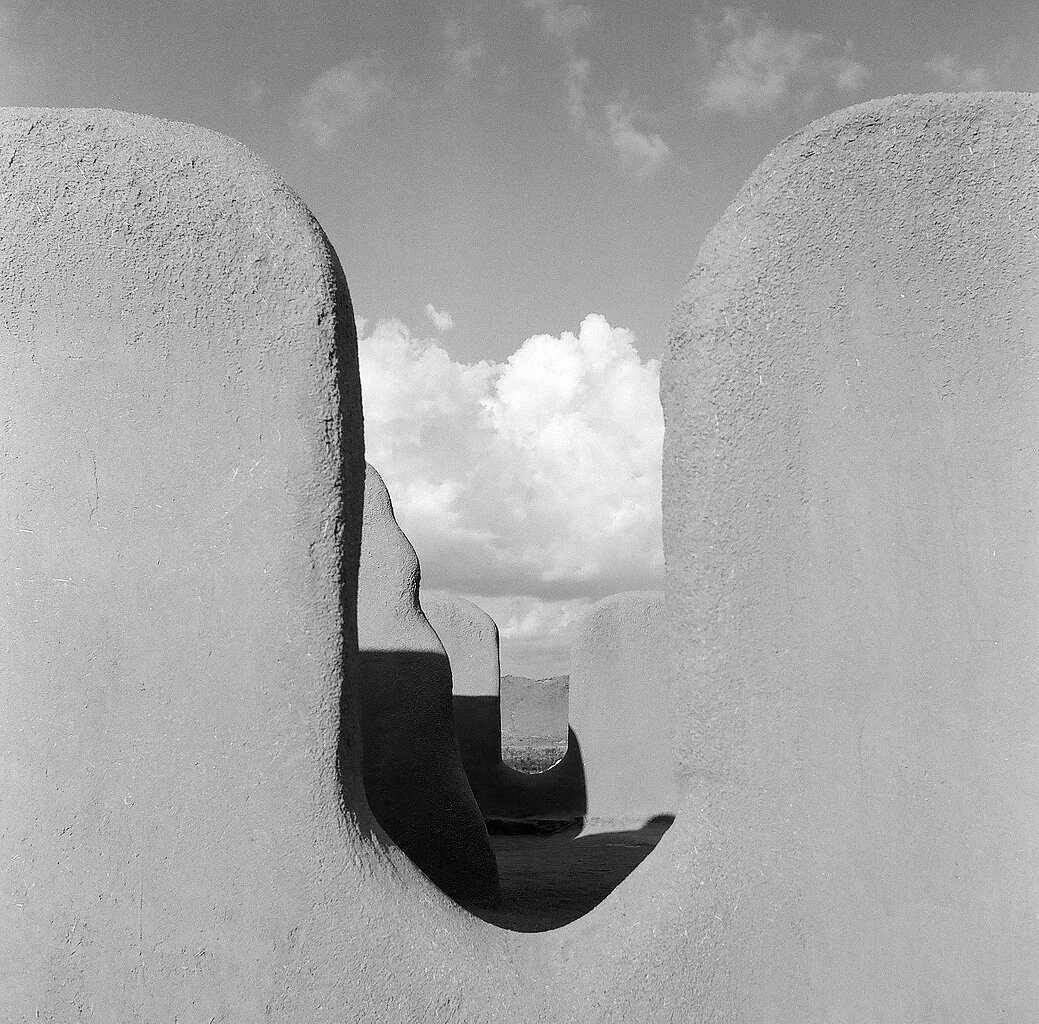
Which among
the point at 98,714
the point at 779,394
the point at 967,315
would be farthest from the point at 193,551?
the point at 967,315

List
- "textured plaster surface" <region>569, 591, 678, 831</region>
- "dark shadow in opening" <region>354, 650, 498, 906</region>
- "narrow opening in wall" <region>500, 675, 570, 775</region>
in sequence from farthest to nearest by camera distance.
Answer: "narrow opening in wall" <region>500, 675, 570, 775</region> < "textured plaster surface" <region>569, 591, 678, 831</region> < "dark shadow in opening" <region>354, 650, 498, 906</region>

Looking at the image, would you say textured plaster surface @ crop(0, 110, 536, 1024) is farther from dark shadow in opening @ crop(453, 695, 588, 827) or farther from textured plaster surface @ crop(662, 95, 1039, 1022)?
dark shadow in opening @ crop(453, 695, 588, 827)

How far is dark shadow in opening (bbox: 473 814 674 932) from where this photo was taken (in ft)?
16.3

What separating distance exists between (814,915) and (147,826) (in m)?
1.66

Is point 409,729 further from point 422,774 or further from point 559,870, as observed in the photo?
point 559,870

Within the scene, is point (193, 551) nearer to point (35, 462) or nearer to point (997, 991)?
→ point (35, 462)

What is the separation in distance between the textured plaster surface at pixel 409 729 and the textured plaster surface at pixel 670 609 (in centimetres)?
194

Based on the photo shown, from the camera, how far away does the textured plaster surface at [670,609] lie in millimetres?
2404

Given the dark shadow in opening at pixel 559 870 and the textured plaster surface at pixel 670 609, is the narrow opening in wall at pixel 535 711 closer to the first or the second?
the dark shadow in opening at pixel 559 870

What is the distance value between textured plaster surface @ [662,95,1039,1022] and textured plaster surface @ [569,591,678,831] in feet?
22.7

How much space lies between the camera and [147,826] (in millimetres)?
2418

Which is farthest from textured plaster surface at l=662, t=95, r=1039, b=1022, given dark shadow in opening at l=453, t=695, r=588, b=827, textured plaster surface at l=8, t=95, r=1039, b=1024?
dark shadow in opening at l=453, t=695, r=588, b=827

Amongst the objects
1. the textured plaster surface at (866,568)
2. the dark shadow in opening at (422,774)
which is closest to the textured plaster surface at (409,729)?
the dark shadow in opening at (422,774)

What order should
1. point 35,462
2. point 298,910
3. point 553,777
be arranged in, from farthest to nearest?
point 553,777 < point 35,462 < point 298,910
